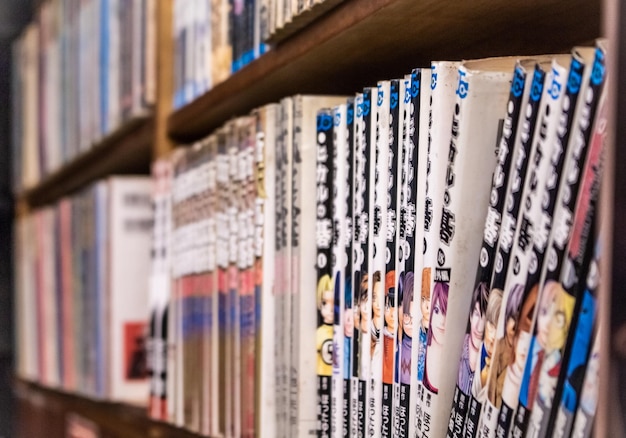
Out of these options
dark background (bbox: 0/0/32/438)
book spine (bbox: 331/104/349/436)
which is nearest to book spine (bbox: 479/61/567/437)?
book spine (bbox: 331/104/349/436)

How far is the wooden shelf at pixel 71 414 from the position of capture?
56.2 inches

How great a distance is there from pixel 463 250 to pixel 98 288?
1145 millimetres

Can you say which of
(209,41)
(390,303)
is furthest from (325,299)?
(209,41)

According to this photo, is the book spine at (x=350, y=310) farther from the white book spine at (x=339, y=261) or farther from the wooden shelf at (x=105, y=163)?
the wooden shelf at (x=105, y=163)

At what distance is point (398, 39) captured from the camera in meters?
0.85

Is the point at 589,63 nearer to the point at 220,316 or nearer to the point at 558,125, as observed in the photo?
the point at 558,125

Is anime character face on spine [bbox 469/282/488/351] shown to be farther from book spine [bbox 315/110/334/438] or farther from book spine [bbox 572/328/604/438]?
book spine [bbox 315/110/334/438]

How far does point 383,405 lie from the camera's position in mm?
762

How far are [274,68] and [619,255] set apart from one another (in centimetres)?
57

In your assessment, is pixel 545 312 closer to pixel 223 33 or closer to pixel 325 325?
pixel 325 325

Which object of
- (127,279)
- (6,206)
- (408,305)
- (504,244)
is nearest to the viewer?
(504,244)

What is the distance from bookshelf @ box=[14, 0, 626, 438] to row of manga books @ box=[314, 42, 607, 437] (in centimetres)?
7

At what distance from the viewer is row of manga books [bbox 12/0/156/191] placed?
4.85 feet

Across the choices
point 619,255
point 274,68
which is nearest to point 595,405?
point 619,255
